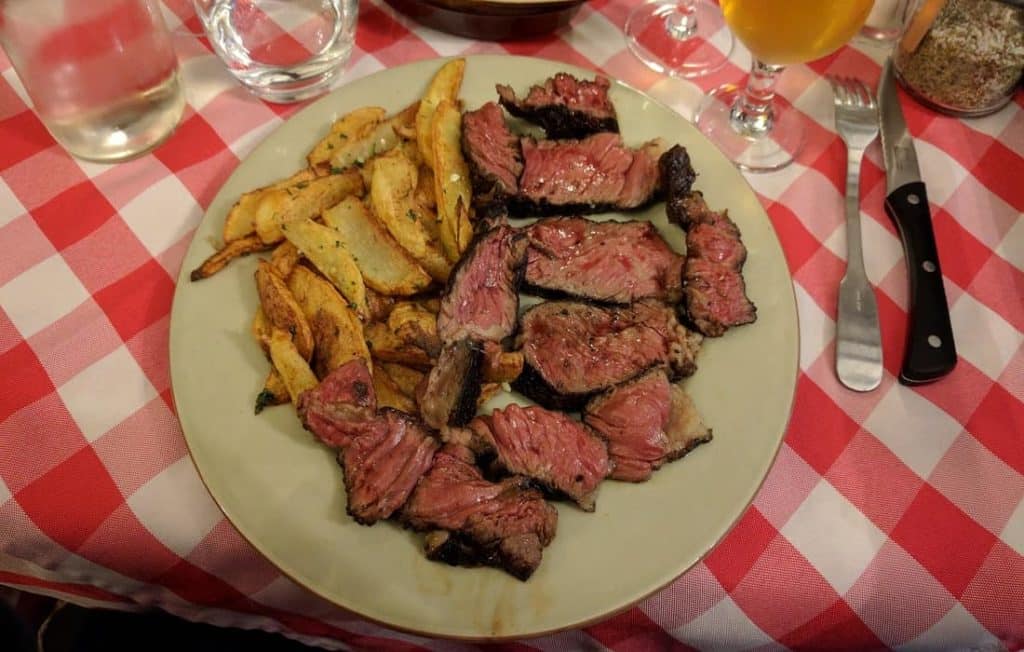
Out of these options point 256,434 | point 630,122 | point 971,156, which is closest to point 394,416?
point 256,434

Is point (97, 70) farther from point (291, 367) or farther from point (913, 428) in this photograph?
point (913, 428)

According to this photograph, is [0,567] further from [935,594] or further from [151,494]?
[935,594]

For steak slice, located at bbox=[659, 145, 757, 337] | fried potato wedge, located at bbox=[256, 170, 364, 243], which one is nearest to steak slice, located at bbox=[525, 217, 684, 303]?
steak slice, located at bbox=[659, 145, 757, 337]

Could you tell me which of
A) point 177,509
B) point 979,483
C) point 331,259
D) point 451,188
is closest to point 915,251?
point 979,483

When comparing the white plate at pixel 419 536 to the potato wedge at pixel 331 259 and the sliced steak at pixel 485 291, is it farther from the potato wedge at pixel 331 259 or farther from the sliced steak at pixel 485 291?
the sliced steak at pixel 485 291

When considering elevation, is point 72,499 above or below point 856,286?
below

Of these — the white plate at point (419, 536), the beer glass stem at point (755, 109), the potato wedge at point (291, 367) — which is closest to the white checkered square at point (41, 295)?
the white plate at point (419, 536)
